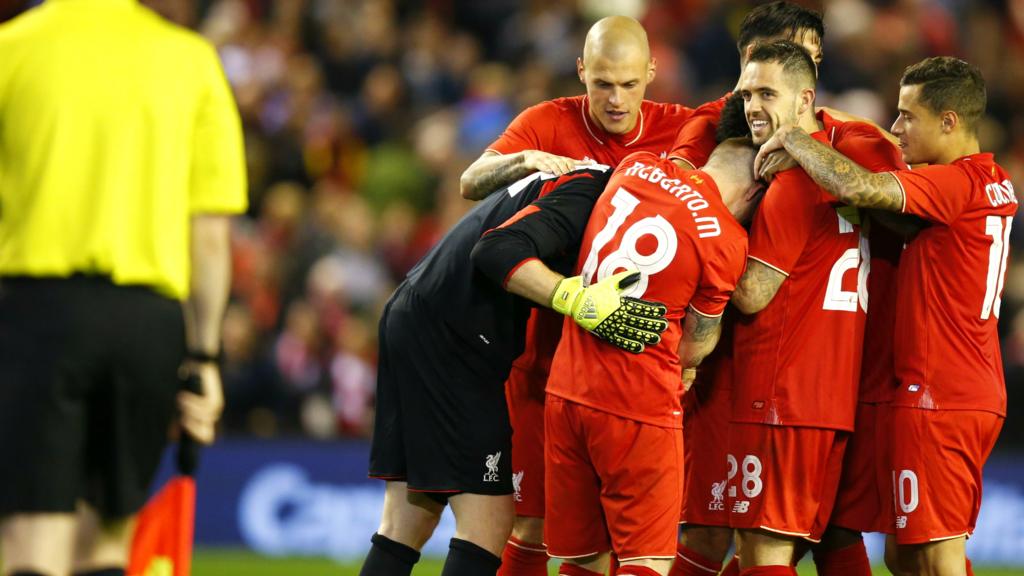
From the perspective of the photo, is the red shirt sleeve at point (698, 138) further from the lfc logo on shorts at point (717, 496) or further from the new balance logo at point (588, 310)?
the lfc logo on shorts at point (717, 496)

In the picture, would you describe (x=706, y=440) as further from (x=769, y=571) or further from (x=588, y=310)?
(x=588, y=310)

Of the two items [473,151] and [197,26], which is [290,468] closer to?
[473,151]

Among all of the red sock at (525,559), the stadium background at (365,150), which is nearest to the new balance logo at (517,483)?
the red sock at (525,559)

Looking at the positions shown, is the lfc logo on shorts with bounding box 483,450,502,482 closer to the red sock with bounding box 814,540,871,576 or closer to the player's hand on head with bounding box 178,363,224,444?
the player's hand on head with bounding box 178,363,224,444

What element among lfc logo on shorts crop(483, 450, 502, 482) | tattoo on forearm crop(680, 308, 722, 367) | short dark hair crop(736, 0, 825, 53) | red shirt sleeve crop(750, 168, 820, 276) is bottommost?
lfc logo on shorts crop(483, 450, 502, 482)

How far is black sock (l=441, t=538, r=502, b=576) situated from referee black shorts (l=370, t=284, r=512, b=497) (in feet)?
0.67

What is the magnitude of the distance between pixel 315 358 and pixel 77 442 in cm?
776

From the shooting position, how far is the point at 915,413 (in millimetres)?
5344

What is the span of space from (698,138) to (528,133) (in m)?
0.93

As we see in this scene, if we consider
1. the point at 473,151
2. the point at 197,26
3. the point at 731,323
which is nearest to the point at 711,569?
the point at 731,323

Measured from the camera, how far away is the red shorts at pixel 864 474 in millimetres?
5488

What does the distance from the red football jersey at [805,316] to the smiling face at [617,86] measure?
1023mm

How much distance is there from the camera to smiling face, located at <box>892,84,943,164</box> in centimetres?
550

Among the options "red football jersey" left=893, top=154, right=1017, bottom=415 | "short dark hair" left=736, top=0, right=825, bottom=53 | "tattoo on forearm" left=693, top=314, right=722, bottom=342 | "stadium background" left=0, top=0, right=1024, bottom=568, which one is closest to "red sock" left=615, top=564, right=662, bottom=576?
"tattoo on forearm" left=693, top=314, right=722, bottom=342
